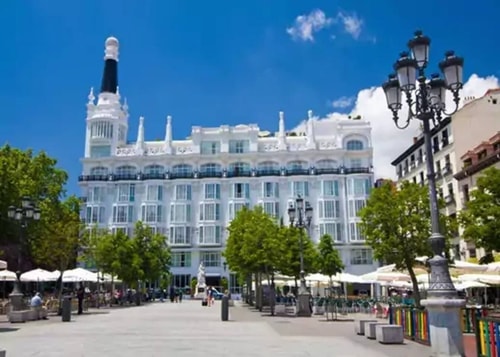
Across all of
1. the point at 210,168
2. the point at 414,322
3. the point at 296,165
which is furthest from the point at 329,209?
the point at 414,322

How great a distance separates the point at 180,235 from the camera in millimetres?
74875

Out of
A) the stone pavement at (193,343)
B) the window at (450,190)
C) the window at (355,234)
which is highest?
the window at (450,190)

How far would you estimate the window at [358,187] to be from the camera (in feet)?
240

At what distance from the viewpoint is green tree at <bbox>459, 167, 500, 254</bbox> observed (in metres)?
20.8

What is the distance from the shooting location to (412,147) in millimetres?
57188

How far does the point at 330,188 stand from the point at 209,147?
64.4 ft

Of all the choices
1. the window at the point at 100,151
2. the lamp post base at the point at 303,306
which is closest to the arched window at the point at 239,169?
the window at the point at 100,151

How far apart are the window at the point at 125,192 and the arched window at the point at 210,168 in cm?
1093

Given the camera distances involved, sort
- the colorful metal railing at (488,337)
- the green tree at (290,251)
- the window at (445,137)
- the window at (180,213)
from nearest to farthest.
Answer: the colorful metal railing at (488,337)
the green tree at (290,251)
the window at (445,137)
the window at (180,213)

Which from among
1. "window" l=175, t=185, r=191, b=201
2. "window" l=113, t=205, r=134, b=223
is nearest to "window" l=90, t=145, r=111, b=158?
"window" l=113, t=205, r=134, b=223

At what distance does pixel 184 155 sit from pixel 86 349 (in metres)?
65.4

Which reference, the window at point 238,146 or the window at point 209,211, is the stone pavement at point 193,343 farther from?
the window at point 238,146

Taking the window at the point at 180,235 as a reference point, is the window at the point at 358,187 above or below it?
above

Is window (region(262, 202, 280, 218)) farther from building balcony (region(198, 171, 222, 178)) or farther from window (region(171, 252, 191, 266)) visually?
window (region(171, 252, 191, 266))
